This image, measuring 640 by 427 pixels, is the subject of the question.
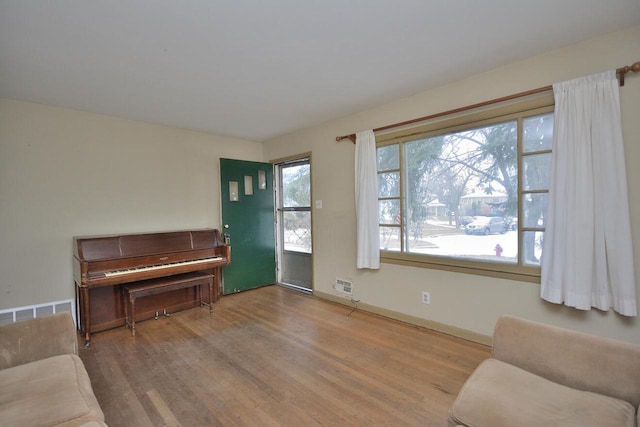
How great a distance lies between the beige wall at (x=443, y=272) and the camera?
194 cm

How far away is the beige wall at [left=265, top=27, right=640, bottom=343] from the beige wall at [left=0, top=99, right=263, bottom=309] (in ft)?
5.69

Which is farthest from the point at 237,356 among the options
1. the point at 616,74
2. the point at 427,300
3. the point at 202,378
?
the point at 616,74

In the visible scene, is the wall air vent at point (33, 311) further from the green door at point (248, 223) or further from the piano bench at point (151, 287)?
the green door at point (248, 223)

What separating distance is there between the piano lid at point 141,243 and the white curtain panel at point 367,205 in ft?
6.18

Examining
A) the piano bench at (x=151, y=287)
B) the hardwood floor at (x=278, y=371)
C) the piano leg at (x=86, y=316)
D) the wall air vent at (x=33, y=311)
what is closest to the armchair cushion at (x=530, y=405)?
the hardwood floor at (x=278, y=371)

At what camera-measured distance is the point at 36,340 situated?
168cm

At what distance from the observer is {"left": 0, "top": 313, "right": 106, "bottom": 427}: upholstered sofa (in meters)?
1.19

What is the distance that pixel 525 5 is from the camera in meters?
1.67

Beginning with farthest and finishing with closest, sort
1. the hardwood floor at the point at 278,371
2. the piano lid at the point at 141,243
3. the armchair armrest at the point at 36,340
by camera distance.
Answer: the piano lid at the point at 141,243, the hardwood floor at the point at 278,371, the armchair armrest at the point at 36,340

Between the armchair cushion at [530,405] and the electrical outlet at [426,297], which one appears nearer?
the armchair cushion at [530,405]

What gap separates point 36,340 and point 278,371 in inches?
59.9

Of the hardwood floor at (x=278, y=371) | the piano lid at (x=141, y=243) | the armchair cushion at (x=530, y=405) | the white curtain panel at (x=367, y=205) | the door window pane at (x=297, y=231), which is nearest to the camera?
the armchair cushion at (x=530, y=405)

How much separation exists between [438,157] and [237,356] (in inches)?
104

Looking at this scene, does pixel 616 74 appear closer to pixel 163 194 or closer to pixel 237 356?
pixel 237 356
